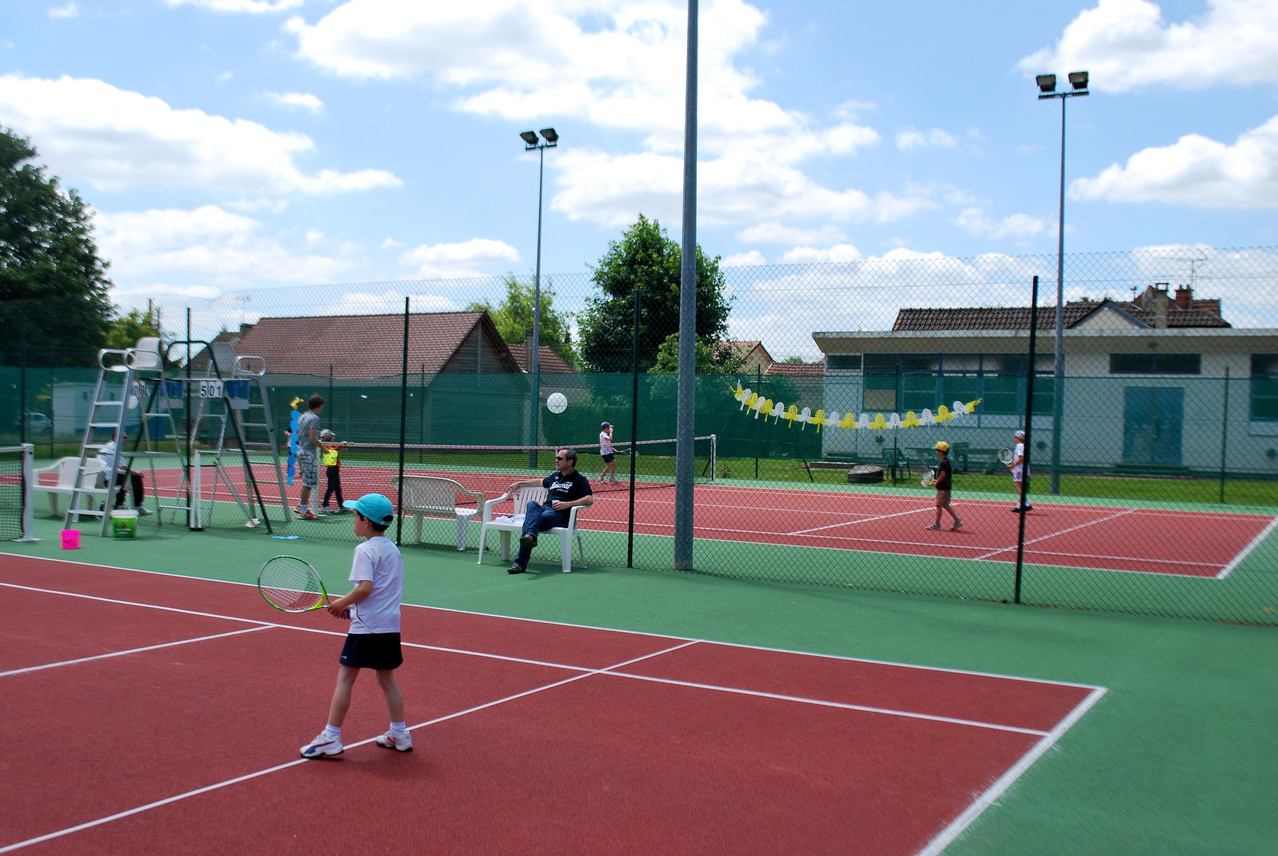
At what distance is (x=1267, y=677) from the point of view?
254 inches

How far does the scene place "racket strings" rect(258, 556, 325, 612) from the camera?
6801 mm

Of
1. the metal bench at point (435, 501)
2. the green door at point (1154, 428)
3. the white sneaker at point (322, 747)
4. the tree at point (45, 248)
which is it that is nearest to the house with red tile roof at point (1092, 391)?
the green door at point (1154, 428)

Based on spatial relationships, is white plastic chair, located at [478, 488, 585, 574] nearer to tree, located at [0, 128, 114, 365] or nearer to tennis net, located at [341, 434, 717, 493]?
tennis net, located at [341, 434, 717, 493]

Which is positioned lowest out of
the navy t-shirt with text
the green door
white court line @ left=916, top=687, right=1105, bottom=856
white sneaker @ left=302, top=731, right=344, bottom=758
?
white court line @ left=916, top=687, right=1105, bottom=856

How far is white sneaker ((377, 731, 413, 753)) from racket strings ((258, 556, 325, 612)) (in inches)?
81.2

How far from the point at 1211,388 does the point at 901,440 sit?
6.51 metres

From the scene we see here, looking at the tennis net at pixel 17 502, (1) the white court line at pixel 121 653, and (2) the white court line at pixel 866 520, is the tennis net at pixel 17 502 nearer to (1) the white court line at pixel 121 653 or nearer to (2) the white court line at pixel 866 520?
(1) the white court line at pixel 121 653

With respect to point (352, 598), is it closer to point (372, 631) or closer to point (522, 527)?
point (372, 631)

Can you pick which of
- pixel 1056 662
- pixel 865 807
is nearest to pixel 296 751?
pixel 865 807

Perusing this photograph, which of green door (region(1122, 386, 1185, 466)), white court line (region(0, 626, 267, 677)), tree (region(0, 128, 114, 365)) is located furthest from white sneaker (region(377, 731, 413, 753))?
tree (region(0, 128, 114, 365))

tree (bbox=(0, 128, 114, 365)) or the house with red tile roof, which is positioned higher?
tree (bbox=(0, 128, 114, 365))

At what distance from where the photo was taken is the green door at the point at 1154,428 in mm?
21594

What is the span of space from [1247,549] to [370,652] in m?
12.0

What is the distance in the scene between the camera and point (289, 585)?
23.0 feet
